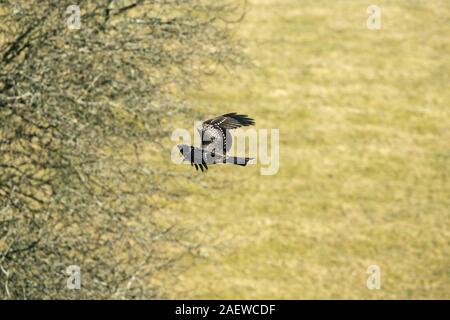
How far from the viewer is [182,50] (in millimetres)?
16781

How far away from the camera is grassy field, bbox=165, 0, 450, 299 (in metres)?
23.9

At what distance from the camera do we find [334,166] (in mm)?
27703

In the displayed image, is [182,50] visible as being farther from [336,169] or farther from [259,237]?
[336,169]

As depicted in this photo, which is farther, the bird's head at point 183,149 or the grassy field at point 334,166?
the grassy field at point 334,166

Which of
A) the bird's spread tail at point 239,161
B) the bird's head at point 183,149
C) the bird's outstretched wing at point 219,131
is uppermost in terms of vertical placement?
the bird's outstretched wing at point 219,131

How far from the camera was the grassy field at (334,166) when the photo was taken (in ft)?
78.5

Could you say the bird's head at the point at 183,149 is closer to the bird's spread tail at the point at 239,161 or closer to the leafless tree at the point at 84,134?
the bird's spread tail at the point at 239,161

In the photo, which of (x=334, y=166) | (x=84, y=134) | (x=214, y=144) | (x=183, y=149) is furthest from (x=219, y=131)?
(x=334, y=166)

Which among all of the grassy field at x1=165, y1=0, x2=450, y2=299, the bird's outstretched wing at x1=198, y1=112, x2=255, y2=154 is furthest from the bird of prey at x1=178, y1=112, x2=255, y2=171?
the grassy field at x1=165, y1=0, x2=450, y2=299

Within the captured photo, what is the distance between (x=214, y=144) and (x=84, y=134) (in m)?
10.1

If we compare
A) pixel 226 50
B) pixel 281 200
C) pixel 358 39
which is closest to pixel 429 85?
pixel 358 39

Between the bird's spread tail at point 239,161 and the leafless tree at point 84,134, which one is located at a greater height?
the leafless tree at point 84,134

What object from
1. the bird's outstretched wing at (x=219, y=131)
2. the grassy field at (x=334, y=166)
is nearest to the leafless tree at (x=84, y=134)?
the grassy field at (x=334, y=166)
